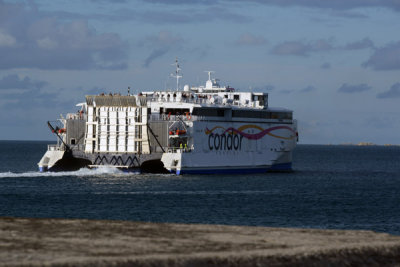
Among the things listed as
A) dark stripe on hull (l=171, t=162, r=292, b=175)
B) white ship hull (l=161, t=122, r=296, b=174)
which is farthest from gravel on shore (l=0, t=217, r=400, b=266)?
dark stripe on hull (l=171, t=162, r=292, b=175)

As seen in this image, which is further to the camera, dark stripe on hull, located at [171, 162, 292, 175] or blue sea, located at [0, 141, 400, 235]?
dark stripe on hull, located at [171, 162, 292, 175]

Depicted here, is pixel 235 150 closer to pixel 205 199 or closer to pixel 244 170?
pixel 244 170

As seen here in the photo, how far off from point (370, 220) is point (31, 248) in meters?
29.1

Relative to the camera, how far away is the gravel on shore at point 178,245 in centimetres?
811

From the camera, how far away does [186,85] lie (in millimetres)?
71812

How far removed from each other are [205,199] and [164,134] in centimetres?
1681

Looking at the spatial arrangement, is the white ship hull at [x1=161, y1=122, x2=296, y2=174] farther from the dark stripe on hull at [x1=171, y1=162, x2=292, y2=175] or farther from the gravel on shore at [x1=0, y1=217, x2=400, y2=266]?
the gravel on shore at [x1=0, y1=217, x2=400, y2=266]

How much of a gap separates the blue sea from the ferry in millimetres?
1408

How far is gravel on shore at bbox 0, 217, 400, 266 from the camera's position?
26.6 ft

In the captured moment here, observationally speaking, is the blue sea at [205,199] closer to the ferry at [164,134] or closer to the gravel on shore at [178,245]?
the ferry at [164,134]

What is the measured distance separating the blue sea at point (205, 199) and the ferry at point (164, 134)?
1.41 m

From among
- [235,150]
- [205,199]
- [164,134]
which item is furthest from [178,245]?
[235,150]

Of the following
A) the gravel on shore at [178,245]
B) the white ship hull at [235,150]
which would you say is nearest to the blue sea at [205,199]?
the white ship hull at [235,150]

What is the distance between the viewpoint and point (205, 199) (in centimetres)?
4550
